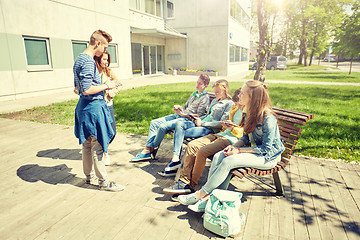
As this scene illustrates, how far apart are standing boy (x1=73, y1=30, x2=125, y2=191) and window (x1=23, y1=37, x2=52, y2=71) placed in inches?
420

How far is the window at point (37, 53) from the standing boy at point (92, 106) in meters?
10.7

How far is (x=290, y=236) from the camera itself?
261 cm

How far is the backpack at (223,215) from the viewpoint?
2.55m

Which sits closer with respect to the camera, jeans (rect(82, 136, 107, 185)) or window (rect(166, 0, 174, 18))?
jeans (rect(82, 136, 107, 185))

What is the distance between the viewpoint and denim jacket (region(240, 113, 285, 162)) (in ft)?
9.44

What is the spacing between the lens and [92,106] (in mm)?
3176

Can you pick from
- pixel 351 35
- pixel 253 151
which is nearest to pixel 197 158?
pixel 253 151

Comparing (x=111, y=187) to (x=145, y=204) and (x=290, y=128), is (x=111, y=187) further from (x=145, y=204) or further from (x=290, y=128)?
(x=290, y=128)

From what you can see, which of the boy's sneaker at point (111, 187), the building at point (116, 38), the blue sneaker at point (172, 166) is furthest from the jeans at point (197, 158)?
the building at point (116, 38)

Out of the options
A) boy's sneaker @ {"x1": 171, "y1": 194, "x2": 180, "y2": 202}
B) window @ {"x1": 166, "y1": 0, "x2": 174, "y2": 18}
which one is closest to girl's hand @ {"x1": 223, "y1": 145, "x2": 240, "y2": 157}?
boy's sneaker @ {"x1": 171, "y1": 194, "x2": 180, "y2": 202}

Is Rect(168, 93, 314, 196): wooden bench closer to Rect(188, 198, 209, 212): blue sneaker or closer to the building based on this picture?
Rect(188, 198, 209, 212): blue sneaker

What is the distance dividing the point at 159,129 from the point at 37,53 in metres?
10.8

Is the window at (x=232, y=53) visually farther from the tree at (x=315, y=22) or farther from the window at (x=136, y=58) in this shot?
the tree at (x=315, y=22)

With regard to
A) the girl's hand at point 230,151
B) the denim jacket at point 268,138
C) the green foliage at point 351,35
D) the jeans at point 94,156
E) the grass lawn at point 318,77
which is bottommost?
the grass lawn at point 318,77
